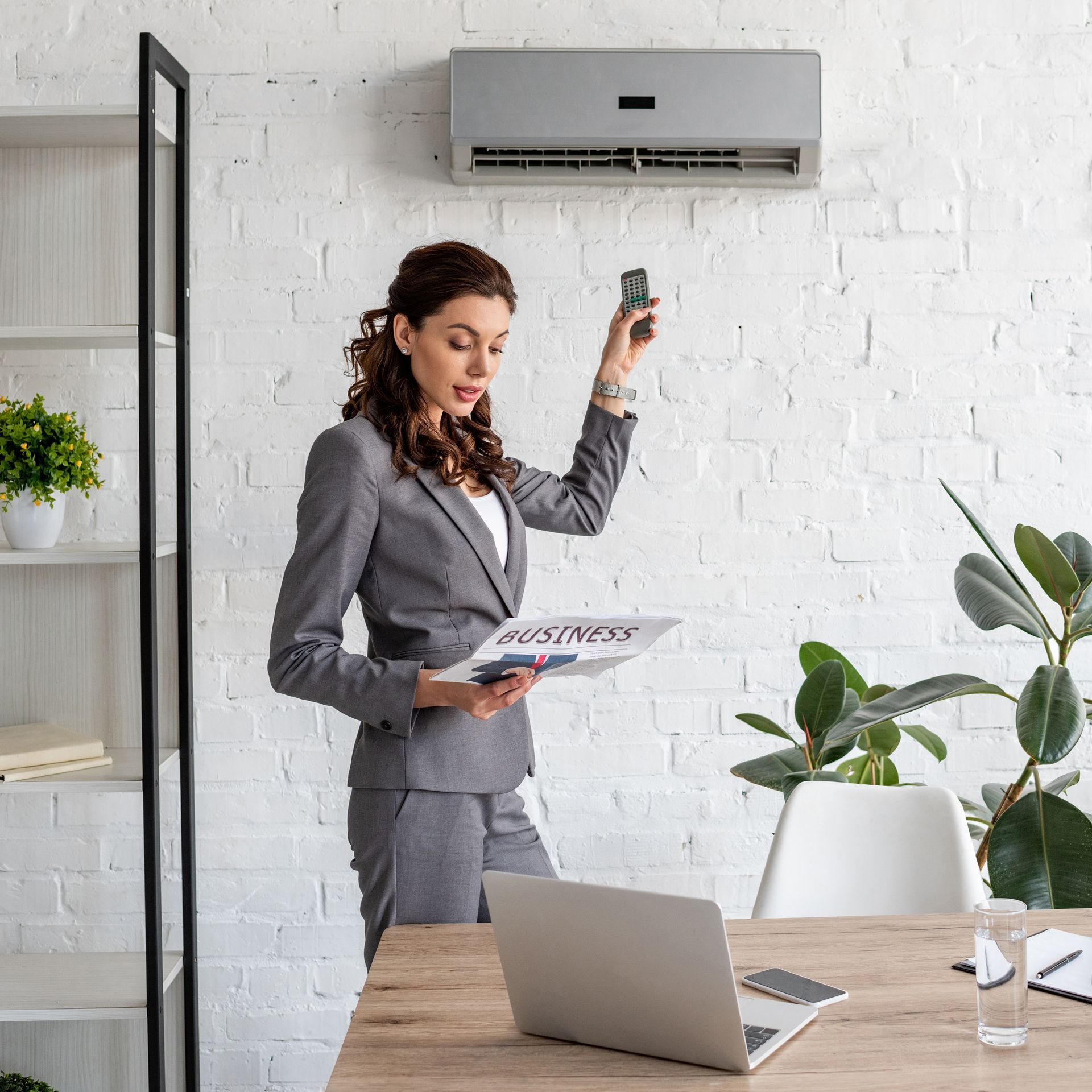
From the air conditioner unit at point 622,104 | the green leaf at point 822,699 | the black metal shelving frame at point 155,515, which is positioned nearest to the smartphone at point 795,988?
the green leaf at point 822,699

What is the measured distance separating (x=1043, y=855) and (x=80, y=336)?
192cm

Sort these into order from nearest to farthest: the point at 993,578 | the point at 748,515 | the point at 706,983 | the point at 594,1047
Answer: the point at 706,983, the point at 594,1047, the point at 993,578, the point at 748,515

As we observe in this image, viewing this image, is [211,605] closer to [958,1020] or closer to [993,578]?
[993,578]

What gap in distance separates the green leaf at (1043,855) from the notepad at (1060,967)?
1.97ft

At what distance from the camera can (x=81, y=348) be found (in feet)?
7.77

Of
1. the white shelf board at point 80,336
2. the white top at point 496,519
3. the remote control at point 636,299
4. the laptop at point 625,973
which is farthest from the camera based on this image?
the remote control at point 636,299

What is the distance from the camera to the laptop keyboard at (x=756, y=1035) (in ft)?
3.64

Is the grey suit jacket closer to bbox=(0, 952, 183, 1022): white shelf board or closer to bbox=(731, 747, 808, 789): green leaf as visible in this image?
bbox=(731, 747, 808, 789): green leaf

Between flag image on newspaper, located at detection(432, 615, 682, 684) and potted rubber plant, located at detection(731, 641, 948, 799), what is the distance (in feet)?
2.05

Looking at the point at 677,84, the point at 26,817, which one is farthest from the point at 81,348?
the point at 677,84

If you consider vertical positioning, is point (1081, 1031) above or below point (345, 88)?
below

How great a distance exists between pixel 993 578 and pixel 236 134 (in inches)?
68.7

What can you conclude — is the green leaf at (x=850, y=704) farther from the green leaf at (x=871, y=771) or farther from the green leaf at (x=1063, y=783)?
the green leaf at (x=1063, y=783)

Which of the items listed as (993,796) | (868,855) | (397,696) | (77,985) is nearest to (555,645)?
(397,696)
